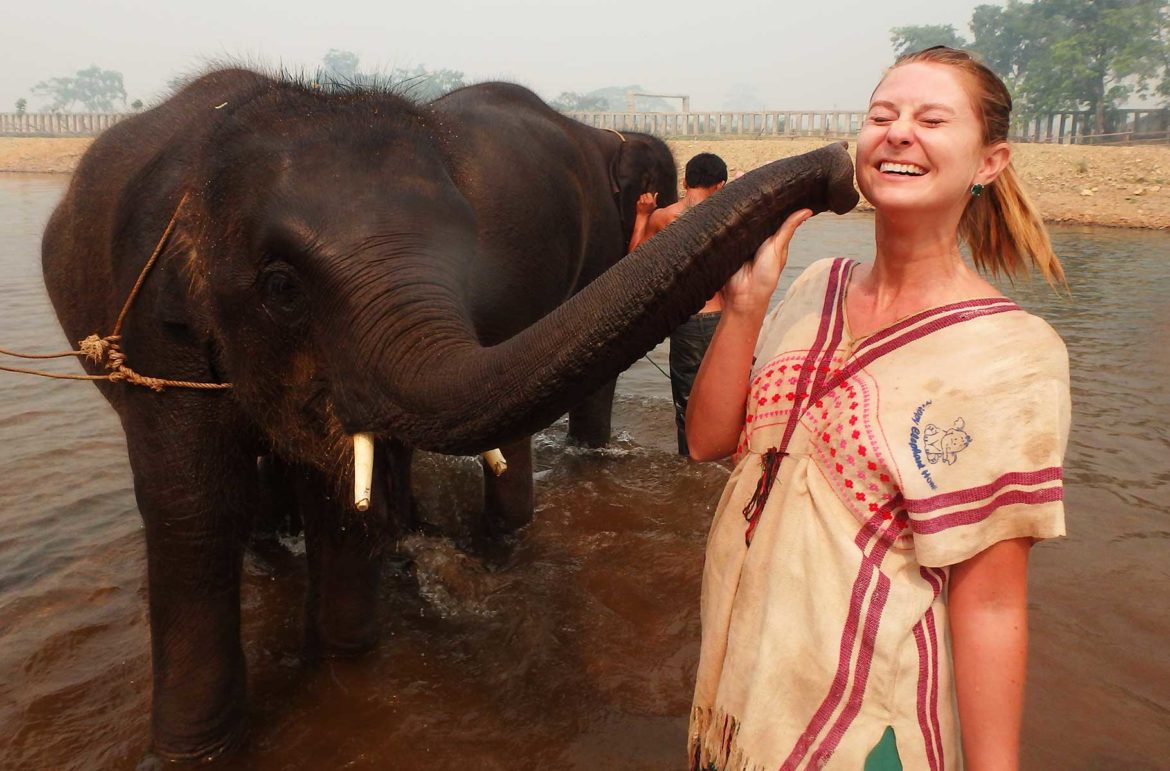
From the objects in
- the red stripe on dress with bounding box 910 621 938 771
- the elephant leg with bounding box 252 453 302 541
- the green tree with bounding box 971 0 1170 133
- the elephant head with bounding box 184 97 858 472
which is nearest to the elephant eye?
the elephant head with bounding box 184 97 858 472

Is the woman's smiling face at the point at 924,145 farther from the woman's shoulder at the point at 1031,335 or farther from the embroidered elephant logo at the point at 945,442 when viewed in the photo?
the embroidered elephant logo at the point at 945,442

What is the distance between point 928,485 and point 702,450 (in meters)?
0.54

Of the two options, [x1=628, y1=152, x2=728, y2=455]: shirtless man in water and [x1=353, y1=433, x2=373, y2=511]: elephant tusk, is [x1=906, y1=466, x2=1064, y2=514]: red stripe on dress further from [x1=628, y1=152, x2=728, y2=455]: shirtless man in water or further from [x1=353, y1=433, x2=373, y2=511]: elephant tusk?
[x1=628, y1=152, x2=728, y2=455]: shirtless man in water

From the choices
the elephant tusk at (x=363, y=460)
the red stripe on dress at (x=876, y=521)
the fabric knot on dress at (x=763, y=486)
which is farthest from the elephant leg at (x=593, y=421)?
the red stripe on dress at (x=876, y=521)

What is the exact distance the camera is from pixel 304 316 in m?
2.28

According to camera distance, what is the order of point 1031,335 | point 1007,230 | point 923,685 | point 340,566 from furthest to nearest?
point 340,566 → point 1007,230 → point 923,685 → point 1031,335

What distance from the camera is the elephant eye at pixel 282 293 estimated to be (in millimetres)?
2238

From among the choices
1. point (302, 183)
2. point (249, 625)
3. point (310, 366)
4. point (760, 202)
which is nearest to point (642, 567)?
point (249, 625)

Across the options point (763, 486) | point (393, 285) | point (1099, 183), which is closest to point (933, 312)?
point (763, 486)

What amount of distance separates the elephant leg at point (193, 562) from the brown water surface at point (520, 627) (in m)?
0.25

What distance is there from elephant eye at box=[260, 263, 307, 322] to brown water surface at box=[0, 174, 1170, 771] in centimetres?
164

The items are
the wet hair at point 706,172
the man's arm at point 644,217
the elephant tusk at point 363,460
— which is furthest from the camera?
the man's arm at point 644,217

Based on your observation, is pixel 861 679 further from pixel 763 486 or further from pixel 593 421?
pixel 593 421

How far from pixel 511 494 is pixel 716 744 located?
2873 millimetres
